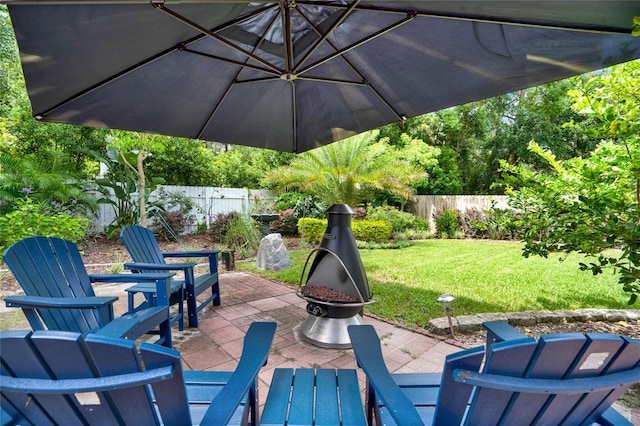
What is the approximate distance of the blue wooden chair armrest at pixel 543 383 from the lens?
888mm

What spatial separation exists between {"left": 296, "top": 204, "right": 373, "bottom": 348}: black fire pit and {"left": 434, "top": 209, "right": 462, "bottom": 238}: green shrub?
9801 mm

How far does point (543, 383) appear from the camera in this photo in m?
0.90

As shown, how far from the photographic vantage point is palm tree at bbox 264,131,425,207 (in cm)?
889

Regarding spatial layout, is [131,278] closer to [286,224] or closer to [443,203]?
[286,224]

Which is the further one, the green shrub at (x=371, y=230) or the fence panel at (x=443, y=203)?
the fence panel at (x=443, y=203)

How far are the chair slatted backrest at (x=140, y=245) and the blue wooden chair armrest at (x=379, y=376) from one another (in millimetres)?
2573

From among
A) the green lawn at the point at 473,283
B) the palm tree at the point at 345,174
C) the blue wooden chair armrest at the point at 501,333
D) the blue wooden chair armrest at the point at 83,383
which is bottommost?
the green lawn at the point at 473,283

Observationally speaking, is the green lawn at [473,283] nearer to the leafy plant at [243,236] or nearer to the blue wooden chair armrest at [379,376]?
the leafy plant at [243,236]

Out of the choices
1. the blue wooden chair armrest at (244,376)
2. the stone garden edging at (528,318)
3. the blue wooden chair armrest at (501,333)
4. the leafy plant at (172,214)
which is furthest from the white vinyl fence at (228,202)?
the blue wooden chair armrest at (244,376)

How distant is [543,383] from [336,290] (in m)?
2.14

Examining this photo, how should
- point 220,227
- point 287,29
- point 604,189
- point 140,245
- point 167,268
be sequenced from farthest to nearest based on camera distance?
point 220,227 < point 140,245 < point 167,268 < point 604,189 < point 287,29

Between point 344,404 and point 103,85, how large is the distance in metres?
2.81

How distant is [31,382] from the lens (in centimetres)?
83

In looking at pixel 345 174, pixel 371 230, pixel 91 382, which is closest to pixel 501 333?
pixel 91 382
